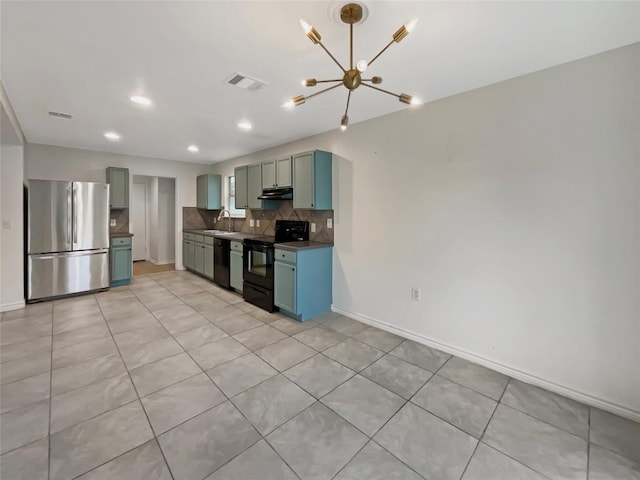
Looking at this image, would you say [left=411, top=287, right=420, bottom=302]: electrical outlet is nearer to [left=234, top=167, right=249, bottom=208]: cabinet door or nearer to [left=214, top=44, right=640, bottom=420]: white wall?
→ [left=214, top=44, right=640, bottom=420]: white wall

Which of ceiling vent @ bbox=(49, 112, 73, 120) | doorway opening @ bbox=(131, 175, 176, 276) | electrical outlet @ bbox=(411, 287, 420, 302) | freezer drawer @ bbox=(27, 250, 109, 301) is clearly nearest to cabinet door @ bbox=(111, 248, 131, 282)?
freezer drawer @ bbox=(27, 250, 109, 301)

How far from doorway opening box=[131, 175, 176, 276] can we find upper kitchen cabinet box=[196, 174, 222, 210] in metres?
1.17

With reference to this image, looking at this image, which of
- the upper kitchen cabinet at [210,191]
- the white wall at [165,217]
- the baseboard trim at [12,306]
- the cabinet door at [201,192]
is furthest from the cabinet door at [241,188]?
the baseboard trim at [12,306]

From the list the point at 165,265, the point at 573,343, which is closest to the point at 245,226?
the point at 165,265

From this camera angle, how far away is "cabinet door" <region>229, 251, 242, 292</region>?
14.6ft

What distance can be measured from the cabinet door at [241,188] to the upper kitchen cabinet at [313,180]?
4.42ft

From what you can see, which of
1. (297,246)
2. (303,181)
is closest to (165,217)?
(303,181)

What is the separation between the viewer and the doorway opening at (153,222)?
707cm

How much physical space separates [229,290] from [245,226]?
1407 millimetres

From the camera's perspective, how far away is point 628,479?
4.83 ft

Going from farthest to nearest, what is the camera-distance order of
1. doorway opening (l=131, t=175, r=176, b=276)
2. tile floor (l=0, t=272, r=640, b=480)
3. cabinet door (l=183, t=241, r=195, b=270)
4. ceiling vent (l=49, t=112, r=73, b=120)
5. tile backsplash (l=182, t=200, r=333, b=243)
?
doorway opening (l=131, t=175, r=176, b=276) < cabinet door (l=183, t=241, r=195, b=270) < tile backsplash (l=182, t=200, r=333, b=243) < ceiling vent (l=49, t=112, r=73, b=120) < tile floor (l=0, t=272, r=640, b=480)

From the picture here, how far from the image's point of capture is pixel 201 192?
20.3ft

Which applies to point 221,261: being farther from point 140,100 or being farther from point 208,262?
point 140,100

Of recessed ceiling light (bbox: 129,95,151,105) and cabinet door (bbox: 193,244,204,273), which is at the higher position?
recessed ceiling light (bbox: 129,95,151,105)
